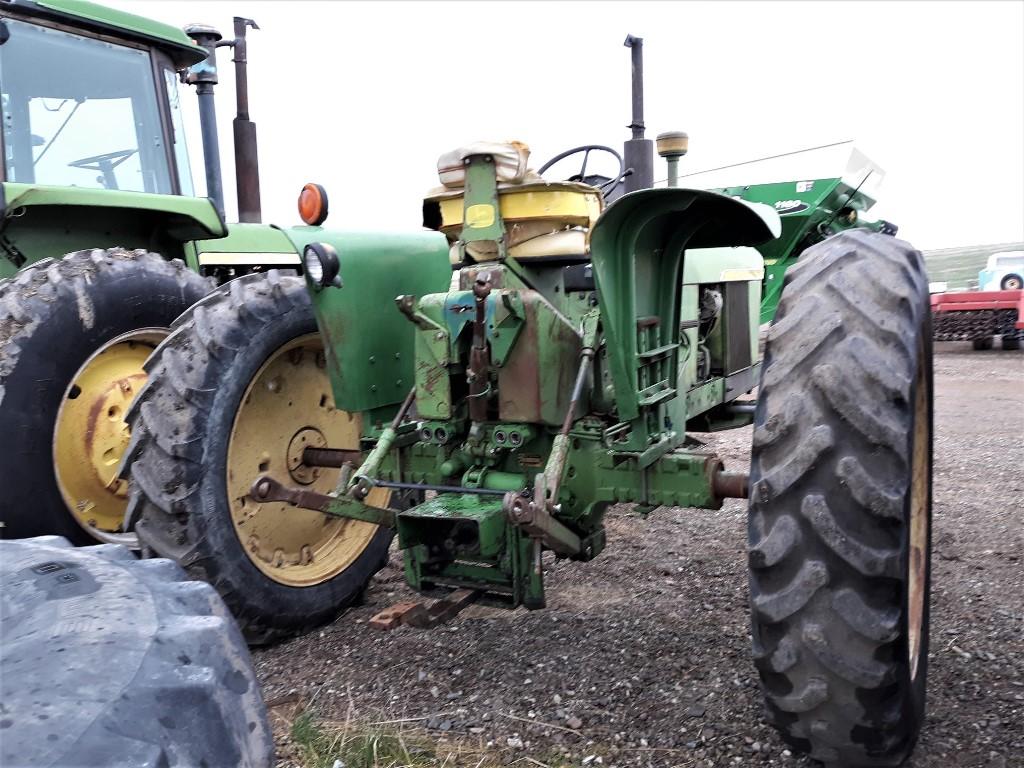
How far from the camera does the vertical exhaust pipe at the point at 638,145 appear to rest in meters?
4.58

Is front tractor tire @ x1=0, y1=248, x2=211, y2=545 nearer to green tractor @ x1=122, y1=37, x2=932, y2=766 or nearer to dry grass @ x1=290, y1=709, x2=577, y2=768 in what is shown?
green tractor @ x1=122, y1=37, x2=932, y2=766

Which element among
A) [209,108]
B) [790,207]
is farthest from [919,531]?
[790,207]

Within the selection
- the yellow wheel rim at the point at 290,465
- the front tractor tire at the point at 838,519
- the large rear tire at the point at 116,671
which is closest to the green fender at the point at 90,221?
the yellow wheel rim at the point at 290,465

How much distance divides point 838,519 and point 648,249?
1255 millimetres

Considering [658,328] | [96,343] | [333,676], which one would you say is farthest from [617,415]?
[96,343]

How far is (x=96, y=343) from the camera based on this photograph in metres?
3.21

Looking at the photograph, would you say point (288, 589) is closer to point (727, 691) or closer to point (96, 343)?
point (96, 343)

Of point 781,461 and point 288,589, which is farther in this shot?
point 288,589

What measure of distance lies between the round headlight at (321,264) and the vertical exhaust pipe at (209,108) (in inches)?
97.5

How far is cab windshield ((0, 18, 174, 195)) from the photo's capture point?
399 cm

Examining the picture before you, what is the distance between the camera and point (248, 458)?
3.13 metres

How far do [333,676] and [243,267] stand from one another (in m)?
3.52

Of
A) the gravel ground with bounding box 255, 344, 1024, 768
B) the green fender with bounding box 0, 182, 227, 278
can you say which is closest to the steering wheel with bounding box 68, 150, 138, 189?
the green fender with bounding box 0, 182, 227, 278

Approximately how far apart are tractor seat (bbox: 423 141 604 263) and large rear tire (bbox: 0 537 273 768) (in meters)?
1.96
